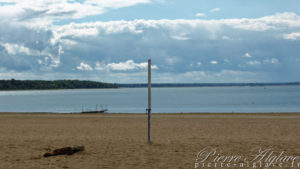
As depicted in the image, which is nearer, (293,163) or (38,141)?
(293,163)

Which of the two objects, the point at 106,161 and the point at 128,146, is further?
the point at 128,146

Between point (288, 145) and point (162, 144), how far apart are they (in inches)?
176

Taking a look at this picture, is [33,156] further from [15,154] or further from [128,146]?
[128,146]

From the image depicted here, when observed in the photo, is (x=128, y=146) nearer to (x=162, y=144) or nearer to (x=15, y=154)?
(x=162, y=144)

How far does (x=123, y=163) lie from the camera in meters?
9.93

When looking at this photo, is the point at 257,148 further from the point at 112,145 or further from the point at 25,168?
the point at 25,168

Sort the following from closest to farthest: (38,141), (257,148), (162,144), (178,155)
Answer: (178,155) → (257,148) → (162,144) → (38,141)

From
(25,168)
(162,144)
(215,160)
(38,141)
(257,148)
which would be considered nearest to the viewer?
(25,168)

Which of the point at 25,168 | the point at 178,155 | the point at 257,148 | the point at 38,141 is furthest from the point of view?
the point at 38,141

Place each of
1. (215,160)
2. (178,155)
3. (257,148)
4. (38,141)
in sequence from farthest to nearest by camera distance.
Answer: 1. (38,141)
2. (257,148)
3. (178,155)
4. (215,160)

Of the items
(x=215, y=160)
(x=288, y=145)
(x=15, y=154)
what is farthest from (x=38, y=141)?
(x=288, y=145)

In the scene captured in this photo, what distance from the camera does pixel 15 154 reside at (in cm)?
1165

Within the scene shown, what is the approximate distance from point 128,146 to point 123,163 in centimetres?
298

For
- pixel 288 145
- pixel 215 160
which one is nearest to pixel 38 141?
pixel 215 160
